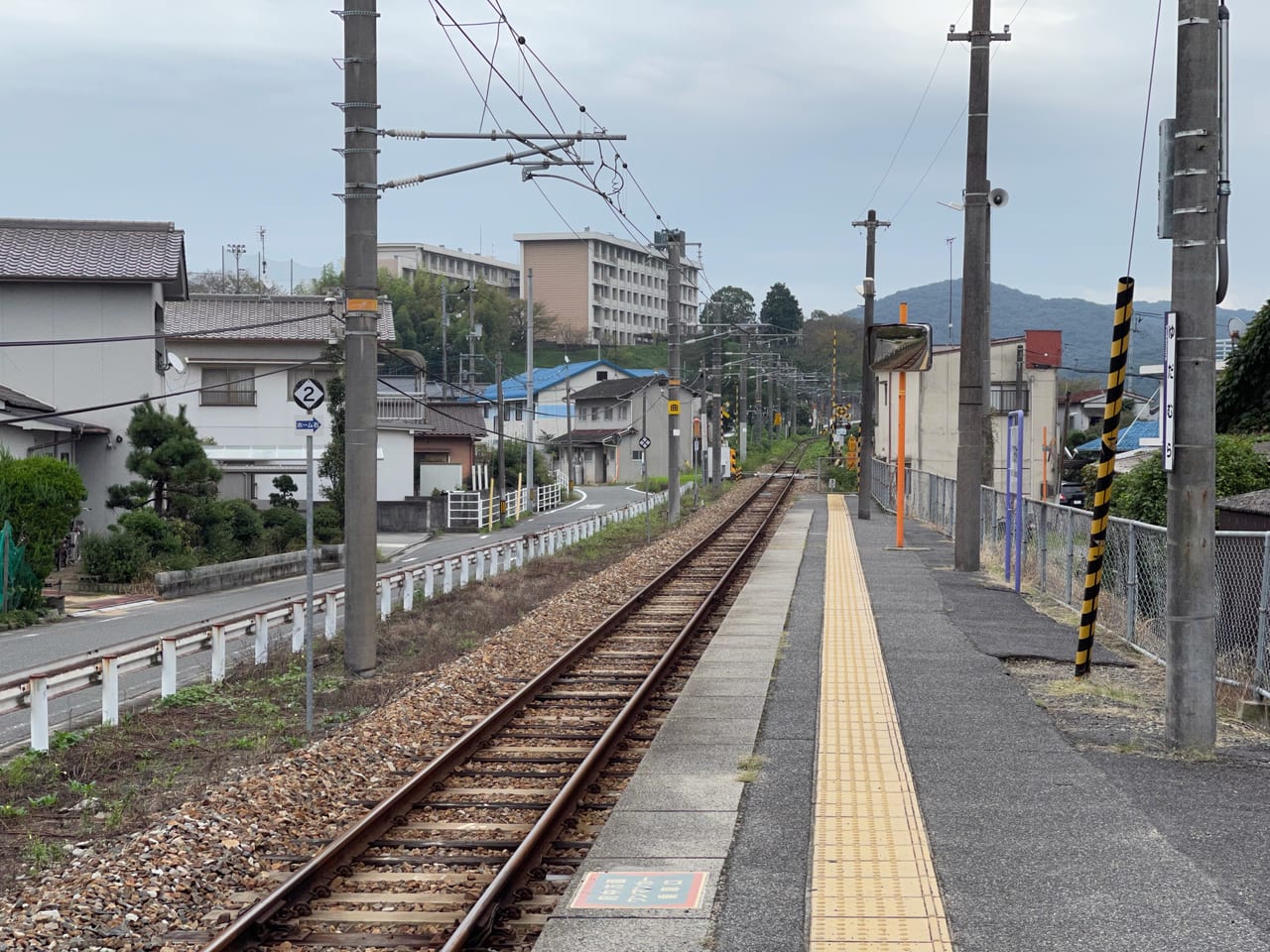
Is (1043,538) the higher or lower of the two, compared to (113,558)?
higher

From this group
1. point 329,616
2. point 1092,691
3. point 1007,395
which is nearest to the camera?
point 1092,691

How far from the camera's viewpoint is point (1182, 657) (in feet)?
28.0

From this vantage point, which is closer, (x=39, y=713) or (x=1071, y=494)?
(x=39, y=713)

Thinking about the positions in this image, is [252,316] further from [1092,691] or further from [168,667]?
[1092,691]

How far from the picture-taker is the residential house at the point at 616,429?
76250mm

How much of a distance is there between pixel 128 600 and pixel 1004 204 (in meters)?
15.9

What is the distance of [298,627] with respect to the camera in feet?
52.3

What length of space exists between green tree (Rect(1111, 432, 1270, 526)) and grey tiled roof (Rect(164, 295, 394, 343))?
2579 cm

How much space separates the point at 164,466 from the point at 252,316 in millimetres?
15900

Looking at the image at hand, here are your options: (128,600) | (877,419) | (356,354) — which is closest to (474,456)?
(877,419)


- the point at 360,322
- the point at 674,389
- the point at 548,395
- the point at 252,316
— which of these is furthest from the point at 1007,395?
the point at 360,322

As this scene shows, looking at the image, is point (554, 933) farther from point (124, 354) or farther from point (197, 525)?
point (124, 354)

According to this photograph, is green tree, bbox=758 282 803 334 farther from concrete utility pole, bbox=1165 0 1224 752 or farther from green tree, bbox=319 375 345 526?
concrete utility pole, bbox=1165 0 1224 752

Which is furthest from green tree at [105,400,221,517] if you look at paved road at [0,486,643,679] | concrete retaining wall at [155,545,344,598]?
paved road at [0,486,643,679]
